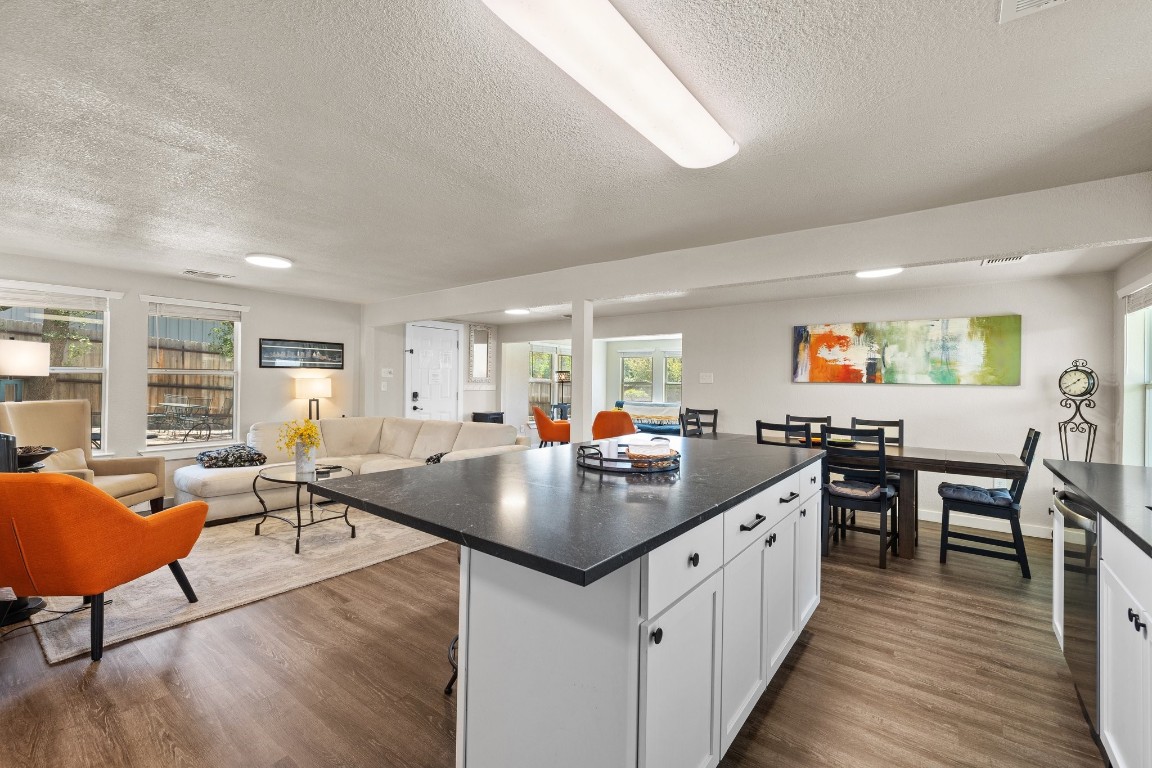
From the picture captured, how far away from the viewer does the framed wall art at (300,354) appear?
19.3 feet

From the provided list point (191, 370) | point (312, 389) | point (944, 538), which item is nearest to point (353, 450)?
point (312, 389)

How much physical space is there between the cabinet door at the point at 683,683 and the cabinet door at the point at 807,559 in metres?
0.98

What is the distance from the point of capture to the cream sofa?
4.29 m

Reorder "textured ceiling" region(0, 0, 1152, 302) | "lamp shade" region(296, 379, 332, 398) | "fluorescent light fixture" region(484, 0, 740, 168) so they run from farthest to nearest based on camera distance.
→ "lamp shade" region(296, 379, 332, 398)
"textured ceiling" region(0, 0, 1152, 302)
"fluorescent light fixture" region(484, 0, 740, 168)

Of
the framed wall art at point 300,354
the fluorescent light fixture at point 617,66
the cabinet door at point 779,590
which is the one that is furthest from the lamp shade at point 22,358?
the cabinet door at point 779,590

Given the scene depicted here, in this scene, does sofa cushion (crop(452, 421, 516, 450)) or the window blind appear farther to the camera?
sofa cushion (crop(452, 421, 516, 450))

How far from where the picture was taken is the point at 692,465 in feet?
7.11

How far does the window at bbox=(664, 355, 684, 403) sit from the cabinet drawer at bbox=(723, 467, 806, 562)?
25.3 feet

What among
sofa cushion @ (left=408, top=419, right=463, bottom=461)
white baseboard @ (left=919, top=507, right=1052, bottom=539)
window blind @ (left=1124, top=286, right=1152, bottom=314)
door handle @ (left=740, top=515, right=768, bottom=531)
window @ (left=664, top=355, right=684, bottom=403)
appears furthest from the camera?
window @ (left=664, top=355, right=684, bottom=403)

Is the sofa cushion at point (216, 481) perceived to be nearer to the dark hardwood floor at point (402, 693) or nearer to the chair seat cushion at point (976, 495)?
the dark hardwood floor at point (402, 693)

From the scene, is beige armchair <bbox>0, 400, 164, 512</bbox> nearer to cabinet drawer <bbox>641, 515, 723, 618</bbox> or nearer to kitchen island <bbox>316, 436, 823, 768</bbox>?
kitchen island <bbox>316, 436, 823, 768</bbox>

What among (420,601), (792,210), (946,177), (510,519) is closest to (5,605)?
(420,601)

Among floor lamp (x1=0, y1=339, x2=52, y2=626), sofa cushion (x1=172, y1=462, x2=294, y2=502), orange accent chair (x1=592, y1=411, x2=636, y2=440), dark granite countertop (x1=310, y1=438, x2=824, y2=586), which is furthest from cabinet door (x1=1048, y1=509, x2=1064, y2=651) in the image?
sofa cushion (x1=172, y1=462, x2=294, y2=502)

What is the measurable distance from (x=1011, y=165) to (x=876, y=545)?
2895 millimetres
